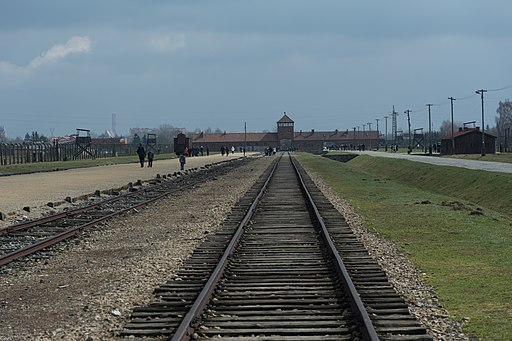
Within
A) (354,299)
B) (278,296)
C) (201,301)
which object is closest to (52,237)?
(278,296)

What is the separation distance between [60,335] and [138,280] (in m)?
3.01

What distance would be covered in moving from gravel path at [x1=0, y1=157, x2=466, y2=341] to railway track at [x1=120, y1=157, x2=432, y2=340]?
305 millimetres

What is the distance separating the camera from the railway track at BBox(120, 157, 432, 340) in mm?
7102

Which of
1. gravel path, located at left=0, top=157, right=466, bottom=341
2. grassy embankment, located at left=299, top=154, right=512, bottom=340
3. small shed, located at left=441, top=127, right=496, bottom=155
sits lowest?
grassy embankment, located at left=299, top=154, right=512, bottom=340

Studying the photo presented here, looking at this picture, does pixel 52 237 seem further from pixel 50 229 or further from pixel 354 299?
pixel 354 299

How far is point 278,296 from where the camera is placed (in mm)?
8781

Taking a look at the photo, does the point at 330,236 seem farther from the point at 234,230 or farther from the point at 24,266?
the point at 24,266

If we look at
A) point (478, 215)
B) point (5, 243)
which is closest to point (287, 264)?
point (5, 243)

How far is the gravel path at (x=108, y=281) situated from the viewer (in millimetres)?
7634

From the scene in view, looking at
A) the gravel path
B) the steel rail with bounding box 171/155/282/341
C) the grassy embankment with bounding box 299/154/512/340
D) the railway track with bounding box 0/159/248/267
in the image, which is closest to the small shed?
the grassy embankment with bounding box 299/154/512/340

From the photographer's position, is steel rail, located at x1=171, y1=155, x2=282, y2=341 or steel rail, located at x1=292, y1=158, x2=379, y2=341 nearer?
steel rail, located at x1=292, y1=158, x2=379, y2=341

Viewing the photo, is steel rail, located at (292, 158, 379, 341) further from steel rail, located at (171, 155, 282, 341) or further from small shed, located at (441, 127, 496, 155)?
small shed, located at (441, 127, 496, 155)

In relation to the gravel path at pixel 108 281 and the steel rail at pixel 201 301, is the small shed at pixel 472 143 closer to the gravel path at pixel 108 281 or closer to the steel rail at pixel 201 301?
the gravel path at pixel 108 281

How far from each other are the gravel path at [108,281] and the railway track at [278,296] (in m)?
0.31
